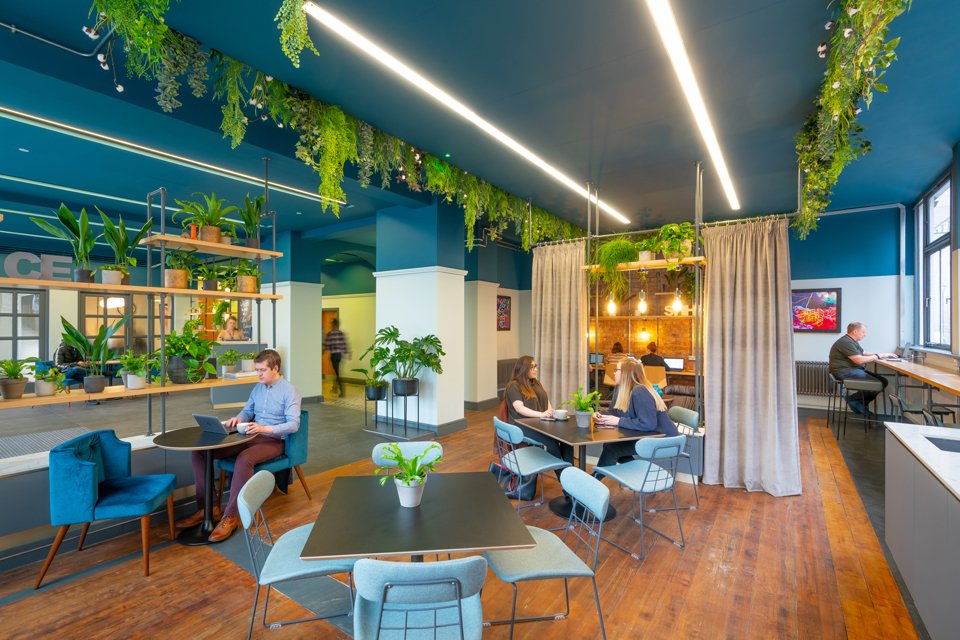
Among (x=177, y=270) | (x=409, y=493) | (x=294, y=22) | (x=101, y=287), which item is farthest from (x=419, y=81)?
(x=409, y=493)

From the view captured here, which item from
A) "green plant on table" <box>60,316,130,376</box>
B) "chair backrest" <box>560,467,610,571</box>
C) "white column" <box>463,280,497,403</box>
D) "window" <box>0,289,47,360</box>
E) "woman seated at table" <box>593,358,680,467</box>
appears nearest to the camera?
"chair backrest" <box>560,467,610,571</box>

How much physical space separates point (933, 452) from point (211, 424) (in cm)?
448

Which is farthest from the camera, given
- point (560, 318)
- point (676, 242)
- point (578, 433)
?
point (560, 318)

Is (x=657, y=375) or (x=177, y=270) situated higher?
(x=177, y=270)

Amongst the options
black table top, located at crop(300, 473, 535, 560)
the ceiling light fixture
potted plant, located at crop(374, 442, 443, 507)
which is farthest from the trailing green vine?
potted plant, located at crop(374, 442, 443, 507)

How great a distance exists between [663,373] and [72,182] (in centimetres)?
861

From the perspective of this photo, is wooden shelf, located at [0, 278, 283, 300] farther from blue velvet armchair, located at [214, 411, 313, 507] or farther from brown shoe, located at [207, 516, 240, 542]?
brown shoe, located at [207, 516, 240, 542]

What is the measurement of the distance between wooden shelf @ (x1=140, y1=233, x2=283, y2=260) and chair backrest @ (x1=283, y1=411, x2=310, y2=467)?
149 centimetres

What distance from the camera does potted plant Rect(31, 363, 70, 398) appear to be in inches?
116

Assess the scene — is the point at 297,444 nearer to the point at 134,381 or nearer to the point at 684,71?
the point at 134,381

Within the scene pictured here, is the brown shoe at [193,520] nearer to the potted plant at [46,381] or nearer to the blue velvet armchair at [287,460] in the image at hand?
the blue velvet armchair at [287,460]

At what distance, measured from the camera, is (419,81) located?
3.45 m

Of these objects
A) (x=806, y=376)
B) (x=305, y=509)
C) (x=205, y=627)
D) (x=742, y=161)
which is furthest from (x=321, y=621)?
(x=806, y=376)

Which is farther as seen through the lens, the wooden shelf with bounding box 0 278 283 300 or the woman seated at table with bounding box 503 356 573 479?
the woman seated at table with bounding box 503 356 573 479
